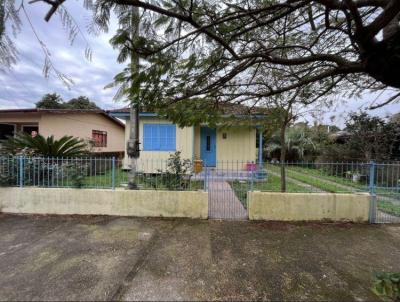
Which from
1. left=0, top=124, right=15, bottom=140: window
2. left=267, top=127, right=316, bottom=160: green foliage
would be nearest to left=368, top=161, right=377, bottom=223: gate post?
left=267, top=127, right=316, bottom=160: green foliage

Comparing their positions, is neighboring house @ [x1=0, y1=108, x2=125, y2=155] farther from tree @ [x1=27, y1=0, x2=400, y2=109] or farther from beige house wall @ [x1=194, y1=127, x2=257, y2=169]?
tree @ [x1=27, y1=0, x2=400, y2=109]

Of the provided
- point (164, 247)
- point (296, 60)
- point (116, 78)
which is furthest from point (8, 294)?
point (296, 60)

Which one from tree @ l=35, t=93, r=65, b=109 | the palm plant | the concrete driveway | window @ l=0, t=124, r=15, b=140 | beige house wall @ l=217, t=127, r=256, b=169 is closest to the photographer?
the concrete driveway

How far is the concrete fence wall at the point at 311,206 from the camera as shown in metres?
5.08

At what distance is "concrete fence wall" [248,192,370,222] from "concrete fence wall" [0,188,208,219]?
53.0 inches

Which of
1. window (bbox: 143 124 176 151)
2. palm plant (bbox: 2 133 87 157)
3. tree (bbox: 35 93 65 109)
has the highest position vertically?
tree (bbox: 35 93 65 109)

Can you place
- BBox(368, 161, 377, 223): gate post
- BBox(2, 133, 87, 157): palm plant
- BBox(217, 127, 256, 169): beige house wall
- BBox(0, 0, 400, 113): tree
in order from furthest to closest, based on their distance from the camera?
BBox(217, 127, 256, 169): beige house wall
BBox(2, 133, 87, 157): palm plant
BBox(368, 161, 377, 223): gate post
BBox(0, 0, 400, 113): tree

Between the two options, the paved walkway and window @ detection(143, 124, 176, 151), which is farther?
window @ detection(143, 124, 176, 151)

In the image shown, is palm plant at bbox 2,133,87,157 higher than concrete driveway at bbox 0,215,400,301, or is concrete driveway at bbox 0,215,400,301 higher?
palm plant at bbox 2,133,87,157

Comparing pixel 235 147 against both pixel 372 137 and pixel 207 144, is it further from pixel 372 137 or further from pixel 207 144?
pixel 372 137

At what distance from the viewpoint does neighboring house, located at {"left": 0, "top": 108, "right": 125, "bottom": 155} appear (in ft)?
36.8

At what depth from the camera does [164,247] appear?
3.83m

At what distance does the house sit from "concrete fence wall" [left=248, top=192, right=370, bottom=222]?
4.14 metres

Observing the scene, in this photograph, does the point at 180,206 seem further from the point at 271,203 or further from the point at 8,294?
the point at 8,294
